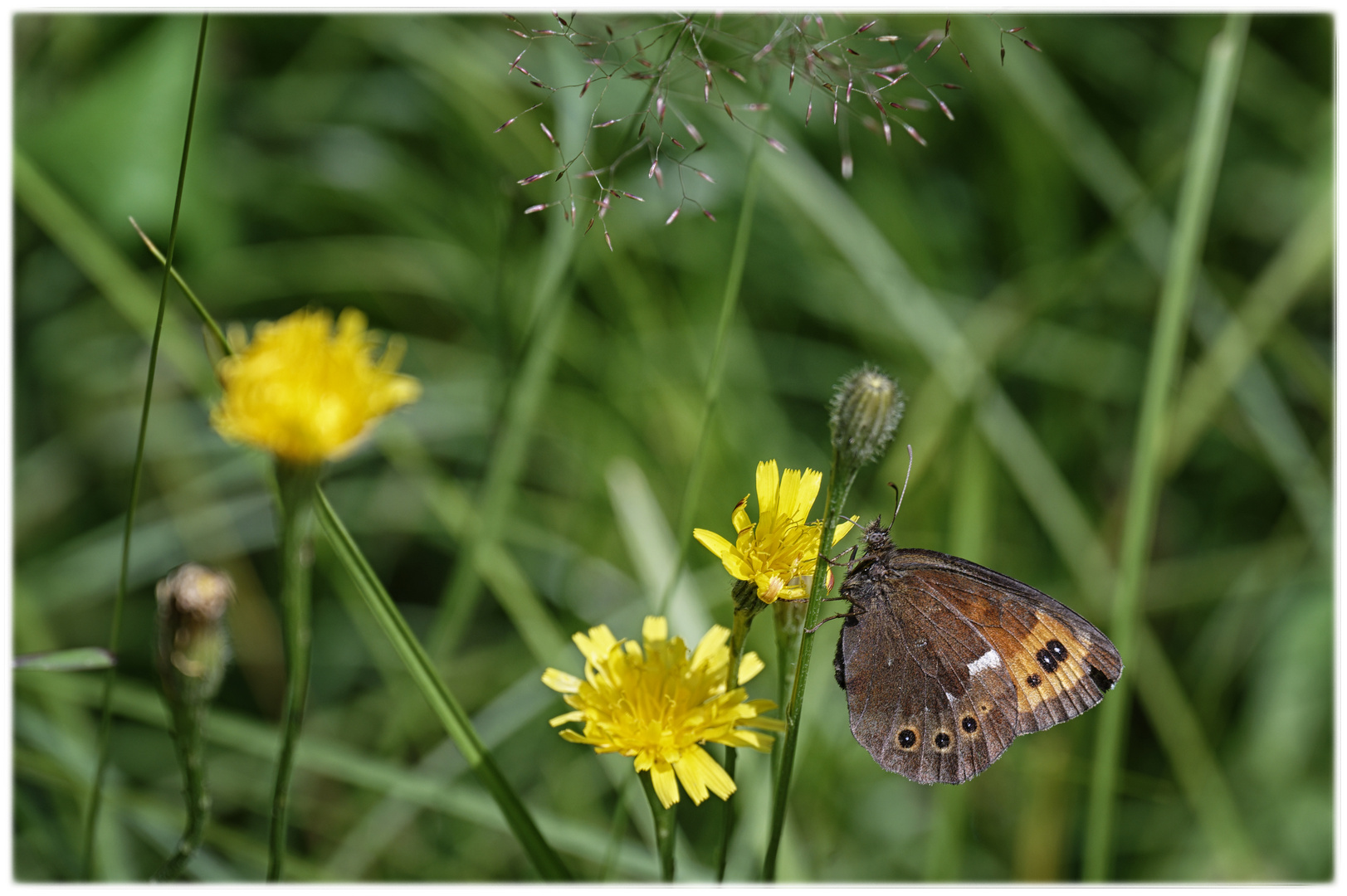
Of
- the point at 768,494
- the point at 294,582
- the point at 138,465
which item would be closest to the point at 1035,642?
the point at 768,494

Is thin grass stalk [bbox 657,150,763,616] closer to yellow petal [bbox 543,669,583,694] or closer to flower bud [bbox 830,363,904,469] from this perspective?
yellow petal [bbox 543,669,583,694]

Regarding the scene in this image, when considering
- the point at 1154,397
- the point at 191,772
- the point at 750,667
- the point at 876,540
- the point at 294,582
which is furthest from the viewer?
the point at 1154,397

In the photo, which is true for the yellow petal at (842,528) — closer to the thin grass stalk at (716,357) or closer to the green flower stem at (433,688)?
the thin grass stalk at (716,357)

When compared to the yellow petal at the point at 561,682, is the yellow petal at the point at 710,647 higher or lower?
higher

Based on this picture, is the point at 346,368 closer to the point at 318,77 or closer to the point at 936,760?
the point at 936,760

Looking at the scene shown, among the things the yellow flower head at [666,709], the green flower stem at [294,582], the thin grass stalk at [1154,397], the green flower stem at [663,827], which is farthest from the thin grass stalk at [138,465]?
the thin grass stalk at [1154,397]

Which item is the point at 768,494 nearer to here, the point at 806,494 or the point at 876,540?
the point at 806,494
